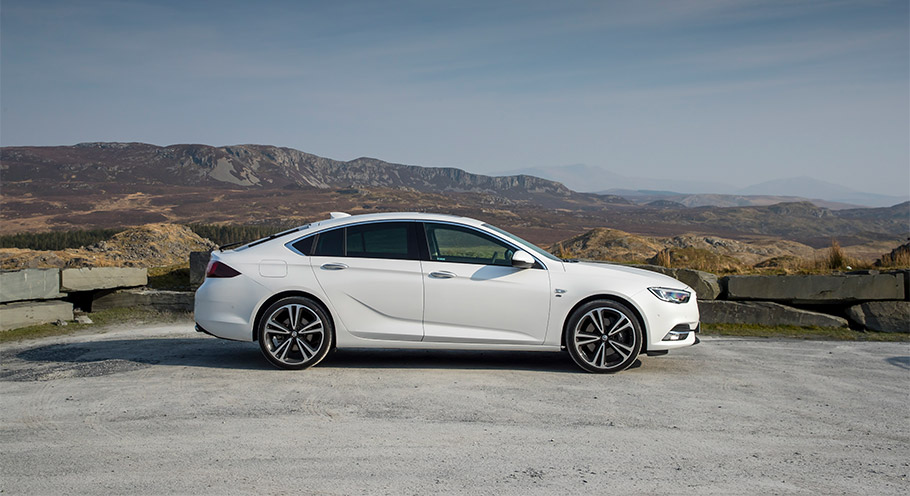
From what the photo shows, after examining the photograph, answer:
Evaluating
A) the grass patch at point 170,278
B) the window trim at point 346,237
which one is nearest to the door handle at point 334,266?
the window trim at point 346,237

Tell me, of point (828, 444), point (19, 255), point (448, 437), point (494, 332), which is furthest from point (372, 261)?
point (19, 255)

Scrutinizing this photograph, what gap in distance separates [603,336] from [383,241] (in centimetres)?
247

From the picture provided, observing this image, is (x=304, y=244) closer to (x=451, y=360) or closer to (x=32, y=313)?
(x=451, y=360)

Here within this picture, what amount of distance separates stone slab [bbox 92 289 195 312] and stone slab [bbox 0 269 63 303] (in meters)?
1.10

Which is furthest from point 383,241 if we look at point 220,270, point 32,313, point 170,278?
point 170,278

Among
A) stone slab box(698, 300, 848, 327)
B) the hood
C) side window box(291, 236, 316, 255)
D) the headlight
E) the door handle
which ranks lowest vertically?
stone slab box(698, 300, 848, 327)

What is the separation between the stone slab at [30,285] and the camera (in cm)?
1098

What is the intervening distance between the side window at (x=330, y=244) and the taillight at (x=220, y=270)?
2.85 ft

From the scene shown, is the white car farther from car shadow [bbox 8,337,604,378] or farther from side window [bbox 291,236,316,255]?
car shadow [bbox 8,337,604,378]

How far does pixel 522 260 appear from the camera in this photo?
7.36 meters

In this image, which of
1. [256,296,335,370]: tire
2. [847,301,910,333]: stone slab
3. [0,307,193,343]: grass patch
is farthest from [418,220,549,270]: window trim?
[847,301,910,333]: stone slab

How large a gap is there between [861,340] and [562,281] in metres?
5.99

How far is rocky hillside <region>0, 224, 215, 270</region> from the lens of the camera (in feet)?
56.0

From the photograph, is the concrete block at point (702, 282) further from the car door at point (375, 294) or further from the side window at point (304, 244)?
the side window at point (304, 244)
